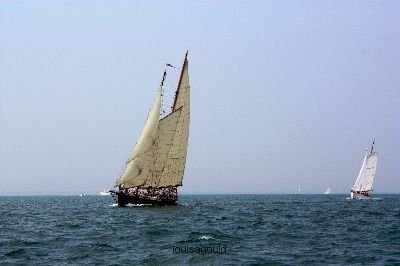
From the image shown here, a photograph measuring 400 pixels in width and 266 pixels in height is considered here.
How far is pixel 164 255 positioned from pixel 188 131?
5563 centimetres

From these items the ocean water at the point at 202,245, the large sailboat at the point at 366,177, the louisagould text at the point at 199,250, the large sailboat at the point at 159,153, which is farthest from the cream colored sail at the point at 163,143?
the large sailboat at the point at 366,177

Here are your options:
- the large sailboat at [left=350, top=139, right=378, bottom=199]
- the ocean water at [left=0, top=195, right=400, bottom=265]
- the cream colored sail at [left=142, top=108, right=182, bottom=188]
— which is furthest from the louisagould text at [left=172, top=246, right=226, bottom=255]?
the large sailboat at [left=350, top=139, right=378, bottom=199]

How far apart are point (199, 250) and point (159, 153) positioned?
52505 mm

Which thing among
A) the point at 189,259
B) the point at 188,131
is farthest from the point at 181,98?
the point at 189,259

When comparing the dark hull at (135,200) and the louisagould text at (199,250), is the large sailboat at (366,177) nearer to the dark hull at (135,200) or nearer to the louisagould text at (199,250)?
the dark hull at (135,200)

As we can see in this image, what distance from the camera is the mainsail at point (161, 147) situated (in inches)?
3334

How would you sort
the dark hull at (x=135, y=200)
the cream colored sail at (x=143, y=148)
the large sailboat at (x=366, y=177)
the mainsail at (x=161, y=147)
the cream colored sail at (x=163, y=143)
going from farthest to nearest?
the large sailboat at (x=366, y=177), the dark hull at (x=135, y=200), the cream colored sail at (x=163, y=143), the mainsail at (x=161, y=147), the cream colored sail at (x=143, y=148)

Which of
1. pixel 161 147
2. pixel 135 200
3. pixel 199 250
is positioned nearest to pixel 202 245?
pixel 199 250

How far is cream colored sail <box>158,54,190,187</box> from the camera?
87.2 meters

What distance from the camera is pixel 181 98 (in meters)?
87.2

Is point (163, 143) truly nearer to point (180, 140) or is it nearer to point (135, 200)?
point (180, 140)

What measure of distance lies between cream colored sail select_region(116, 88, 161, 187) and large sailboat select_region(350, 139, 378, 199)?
87557 millimetres

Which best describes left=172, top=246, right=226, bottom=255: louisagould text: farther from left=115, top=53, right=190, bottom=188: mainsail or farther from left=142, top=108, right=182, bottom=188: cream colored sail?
left=142, top=108, right=182, bottom=188: cream colored sail

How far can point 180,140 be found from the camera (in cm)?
8844
